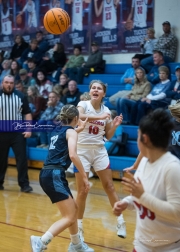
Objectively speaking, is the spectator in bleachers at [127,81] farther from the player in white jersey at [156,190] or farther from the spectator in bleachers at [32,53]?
the player in white jersey at [156,190]

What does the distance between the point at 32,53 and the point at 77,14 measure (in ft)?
5.88

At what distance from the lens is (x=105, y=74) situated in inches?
514

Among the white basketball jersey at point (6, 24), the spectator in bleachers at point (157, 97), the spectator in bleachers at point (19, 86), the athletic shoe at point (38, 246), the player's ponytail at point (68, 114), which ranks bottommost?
the athletic shoe at point (38, 246)

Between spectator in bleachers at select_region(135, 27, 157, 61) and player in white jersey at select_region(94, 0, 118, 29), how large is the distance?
68.1 inches

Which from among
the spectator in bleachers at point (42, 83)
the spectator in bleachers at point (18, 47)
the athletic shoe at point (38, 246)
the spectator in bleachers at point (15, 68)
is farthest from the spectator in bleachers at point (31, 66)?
the athletic shoe at point (38, 246)

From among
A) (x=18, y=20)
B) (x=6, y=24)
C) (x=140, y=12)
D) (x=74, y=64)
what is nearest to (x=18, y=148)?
(x=74, y=64)

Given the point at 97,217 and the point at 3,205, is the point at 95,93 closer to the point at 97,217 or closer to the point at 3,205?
the point at 97,217

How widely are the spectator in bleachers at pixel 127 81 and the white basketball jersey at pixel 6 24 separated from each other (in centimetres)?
661

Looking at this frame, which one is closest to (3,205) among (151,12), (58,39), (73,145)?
(73,145)

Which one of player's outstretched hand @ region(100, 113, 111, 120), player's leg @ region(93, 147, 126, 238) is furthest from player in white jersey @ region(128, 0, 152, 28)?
player's leg @ region(93, 147, 126, 238)

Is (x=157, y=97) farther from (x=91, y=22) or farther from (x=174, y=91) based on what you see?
(x=91, y=22)

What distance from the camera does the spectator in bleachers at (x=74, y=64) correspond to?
1322cm

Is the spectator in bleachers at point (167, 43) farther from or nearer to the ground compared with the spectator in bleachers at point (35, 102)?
farther from the ground

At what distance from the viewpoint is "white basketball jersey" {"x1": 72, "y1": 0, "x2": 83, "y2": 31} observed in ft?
47.9
